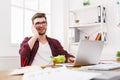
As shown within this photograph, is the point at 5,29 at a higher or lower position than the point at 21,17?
lower

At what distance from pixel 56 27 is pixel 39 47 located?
1668 mm

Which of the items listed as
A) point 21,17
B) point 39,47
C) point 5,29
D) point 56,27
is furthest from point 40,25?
point 56,27

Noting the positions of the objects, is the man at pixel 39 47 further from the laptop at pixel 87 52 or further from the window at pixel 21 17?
the window at pixel 21 17

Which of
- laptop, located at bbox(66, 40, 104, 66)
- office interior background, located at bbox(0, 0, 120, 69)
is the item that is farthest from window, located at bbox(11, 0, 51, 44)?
laptop, located at bbox(66, 40, 104, 66)

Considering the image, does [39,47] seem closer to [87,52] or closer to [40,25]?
[40,25]

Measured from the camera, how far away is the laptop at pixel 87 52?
1576 millimetres

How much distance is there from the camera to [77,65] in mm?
1673

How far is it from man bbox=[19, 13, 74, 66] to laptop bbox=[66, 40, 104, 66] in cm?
65

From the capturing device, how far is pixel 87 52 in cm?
164

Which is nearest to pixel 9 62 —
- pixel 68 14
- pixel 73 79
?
pixel 68 14

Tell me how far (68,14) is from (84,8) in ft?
1.30

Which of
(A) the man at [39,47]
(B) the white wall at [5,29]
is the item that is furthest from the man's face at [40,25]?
(B) the white wall at [5,29]

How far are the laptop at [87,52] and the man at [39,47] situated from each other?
651mm

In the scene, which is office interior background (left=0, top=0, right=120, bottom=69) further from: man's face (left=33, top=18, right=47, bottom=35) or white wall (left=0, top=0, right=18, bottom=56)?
man's face (left=33, top=18, right=47, bottom=35)
